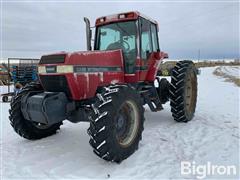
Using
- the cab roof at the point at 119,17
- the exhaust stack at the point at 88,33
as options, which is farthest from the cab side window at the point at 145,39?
the exhaust stack at the point at 88,33

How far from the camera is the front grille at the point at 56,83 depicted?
4293 millimetres

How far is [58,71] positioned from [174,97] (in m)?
3.20

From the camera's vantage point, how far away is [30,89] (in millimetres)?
4898

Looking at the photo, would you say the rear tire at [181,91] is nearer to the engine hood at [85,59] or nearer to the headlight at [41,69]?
the engine hood at [85,59]

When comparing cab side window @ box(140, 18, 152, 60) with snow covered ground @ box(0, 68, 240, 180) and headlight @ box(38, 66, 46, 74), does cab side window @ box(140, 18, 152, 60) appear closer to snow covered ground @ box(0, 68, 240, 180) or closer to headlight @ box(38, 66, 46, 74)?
snow covered ground @ box(0, 68, 240, 180)

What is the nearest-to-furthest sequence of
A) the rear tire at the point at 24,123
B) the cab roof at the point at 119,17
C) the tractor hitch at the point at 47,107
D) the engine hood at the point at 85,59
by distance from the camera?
the tractor hitch at the point at 47,107, the engine hood at the point at 85,59, the rear tire at the point at 24,123, the cab roof at the point at 119,17

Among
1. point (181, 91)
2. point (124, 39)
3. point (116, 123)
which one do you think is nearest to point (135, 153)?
point (116, 123)

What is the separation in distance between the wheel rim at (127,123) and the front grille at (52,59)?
135 cm

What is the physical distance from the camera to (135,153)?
4.42m

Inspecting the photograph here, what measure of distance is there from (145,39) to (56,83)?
2.63m

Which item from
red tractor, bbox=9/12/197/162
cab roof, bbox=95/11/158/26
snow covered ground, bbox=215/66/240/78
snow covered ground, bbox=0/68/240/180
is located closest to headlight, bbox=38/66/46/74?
red tractor, bbox=9/12/197/162

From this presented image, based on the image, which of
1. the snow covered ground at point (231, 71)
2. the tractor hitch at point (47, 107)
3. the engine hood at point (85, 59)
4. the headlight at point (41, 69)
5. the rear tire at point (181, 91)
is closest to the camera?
the tractor hitch at point (47, 107)

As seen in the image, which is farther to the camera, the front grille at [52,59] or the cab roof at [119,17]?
the cab roof at [119,17]

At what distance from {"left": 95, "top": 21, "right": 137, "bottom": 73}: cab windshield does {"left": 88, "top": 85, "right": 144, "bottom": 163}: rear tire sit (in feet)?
4.15
